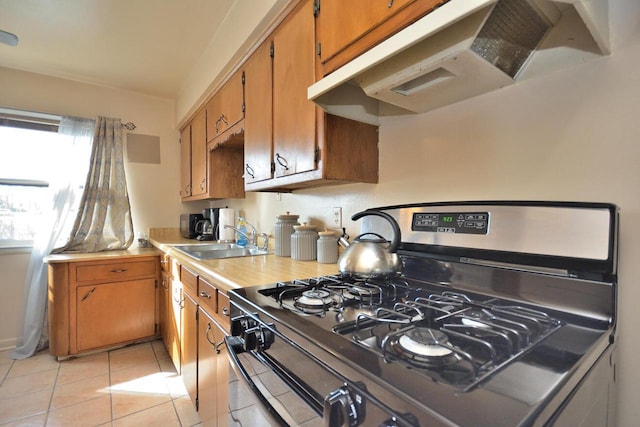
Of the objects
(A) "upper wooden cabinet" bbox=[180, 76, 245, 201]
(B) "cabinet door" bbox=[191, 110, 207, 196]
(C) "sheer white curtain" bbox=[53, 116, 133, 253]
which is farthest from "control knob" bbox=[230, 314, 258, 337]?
(C) "sheer white curtain" bbox=[53, 116, 133, 253]

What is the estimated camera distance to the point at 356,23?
96cm

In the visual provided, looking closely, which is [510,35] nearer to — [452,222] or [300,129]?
[452,222]

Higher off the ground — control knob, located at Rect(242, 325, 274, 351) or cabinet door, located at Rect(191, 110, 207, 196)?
cabinet door, located at Rect(191, 110, 207, 196)

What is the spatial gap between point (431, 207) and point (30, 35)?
2.97 m

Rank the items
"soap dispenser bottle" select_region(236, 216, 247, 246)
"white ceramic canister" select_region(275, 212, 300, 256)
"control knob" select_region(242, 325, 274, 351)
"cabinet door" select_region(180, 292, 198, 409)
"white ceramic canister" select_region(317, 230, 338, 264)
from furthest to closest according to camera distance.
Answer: "soap dispenser bottle" select_region(236, 216, 247, 246) < "white ceramic canister" select_region(275, 212, 300, 256) < "cabinet door" select_region(180, 292, 198, 409) < "white ceramic canister" select_region(317, 230, 338, 264) < "control knob" select_region(242, 325, 274, 351)

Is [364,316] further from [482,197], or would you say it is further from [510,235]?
[482,197]

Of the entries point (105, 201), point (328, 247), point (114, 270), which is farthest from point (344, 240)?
point (105, 201)

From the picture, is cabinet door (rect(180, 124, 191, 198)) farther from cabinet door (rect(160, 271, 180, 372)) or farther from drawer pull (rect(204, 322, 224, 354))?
drawer pull (rect(204, 322, 224, 354))

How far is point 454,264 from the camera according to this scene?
37.3 inches

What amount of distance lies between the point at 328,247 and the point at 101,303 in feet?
7.04

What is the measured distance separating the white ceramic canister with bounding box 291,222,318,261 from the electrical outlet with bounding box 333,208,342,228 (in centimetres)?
12

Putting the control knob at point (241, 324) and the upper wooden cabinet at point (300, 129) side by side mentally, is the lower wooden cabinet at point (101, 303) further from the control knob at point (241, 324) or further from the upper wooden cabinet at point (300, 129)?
the control knob at point (241, 324)

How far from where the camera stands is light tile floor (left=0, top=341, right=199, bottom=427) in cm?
170

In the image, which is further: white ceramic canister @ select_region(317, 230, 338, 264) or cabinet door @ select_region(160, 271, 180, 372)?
cabinet door @ select_region(160, 271, 180, 372)
